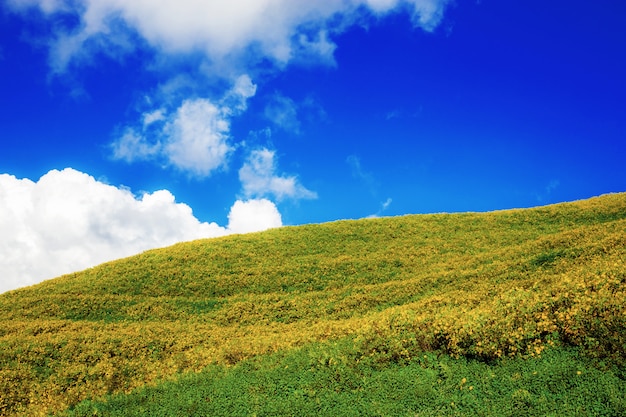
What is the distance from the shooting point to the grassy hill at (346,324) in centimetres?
1309

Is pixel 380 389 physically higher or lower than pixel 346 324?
lower

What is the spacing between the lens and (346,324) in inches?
851

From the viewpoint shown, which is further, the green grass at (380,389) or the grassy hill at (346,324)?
the grassy hill at (346,324)

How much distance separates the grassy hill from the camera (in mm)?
13094

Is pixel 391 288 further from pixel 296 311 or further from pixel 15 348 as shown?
pixel 15 348

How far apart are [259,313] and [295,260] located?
876 cm

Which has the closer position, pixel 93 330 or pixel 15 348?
pixel 15 348

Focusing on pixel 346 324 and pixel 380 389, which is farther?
pixel 346 324

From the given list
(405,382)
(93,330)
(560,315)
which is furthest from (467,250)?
(93,330)

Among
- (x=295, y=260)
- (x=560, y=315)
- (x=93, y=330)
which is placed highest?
(x=295, y=260)

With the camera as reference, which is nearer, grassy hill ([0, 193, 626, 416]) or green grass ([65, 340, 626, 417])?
green grass ([65, 340, 626, 417])

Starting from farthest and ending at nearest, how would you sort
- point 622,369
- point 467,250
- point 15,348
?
point 467,250
point 15,348
point 622,369

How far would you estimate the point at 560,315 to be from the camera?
14.4 m

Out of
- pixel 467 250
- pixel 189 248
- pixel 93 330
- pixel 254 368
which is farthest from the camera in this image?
pixel 189 248
